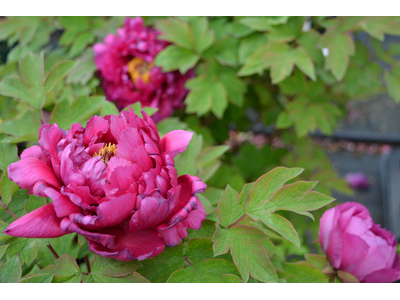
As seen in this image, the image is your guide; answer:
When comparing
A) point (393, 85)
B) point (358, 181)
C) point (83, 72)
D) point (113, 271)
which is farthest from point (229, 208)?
point (358, 181)

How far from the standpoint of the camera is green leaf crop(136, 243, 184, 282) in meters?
0.40

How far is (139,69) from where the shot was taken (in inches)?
33.8

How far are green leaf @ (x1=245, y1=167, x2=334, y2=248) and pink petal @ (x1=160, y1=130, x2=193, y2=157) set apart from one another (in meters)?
0.11

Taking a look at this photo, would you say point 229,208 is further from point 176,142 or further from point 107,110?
point 107,110

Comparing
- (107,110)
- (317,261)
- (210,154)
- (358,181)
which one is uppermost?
(107,110)

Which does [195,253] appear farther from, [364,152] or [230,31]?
[364,152]

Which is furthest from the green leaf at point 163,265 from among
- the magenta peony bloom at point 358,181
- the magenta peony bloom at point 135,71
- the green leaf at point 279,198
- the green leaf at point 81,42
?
the magenta peony bloom at point 358,181

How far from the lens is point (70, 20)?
2.97ft

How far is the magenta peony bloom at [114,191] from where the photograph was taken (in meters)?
0.32

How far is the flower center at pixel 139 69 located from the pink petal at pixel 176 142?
0.50 metres

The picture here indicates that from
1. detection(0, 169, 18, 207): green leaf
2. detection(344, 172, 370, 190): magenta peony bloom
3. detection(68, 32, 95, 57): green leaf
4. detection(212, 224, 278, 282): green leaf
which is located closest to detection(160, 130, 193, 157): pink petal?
detection(212, 224, 278, 282): green leaf

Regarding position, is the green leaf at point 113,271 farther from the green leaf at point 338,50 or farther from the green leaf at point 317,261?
the green leaf at point 338,50

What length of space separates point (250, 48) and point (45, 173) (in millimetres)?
631

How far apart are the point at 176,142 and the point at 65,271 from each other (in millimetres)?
202
